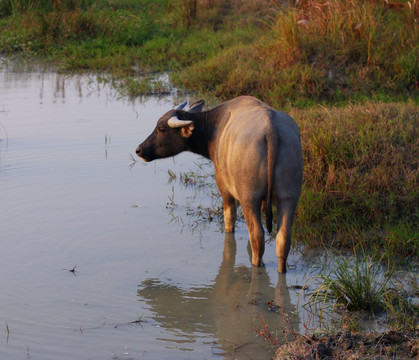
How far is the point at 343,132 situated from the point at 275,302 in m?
2.42

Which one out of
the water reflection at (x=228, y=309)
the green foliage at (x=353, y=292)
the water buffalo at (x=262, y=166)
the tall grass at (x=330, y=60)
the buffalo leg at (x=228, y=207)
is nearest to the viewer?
the water reflection at (x=228, y=309)

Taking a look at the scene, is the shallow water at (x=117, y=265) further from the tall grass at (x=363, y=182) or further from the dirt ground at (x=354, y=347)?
the tall grass at (x=363, y=182)

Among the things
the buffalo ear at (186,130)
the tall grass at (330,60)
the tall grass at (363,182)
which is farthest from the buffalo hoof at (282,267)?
the tall grass at (330,60)

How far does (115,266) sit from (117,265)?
0.09 feet

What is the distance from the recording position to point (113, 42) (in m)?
13.3

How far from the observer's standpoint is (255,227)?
4918mm

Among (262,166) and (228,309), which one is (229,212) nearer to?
(262,166)

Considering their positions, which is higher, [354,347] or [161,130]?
[161,130]

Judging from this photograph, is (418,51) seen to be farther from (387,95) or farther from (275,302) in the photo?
(275,302)

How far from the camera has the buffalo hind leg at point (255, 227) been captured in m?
4.86

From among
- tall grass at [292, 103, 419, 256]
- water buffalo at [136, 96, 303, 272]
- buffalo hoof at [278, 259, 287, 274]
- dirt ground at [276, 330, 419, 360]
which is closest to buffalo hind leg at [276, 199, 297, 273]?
water buffalo at [136, 96, 303, 272]

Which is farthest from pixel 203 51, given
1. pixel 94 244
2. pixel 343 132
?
pixel 94 244

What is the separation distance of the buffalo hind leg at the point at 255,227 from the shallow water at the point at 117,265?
0.16 metres

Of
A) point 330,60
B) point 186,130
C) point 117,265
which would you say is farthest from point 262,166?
point 330,60
